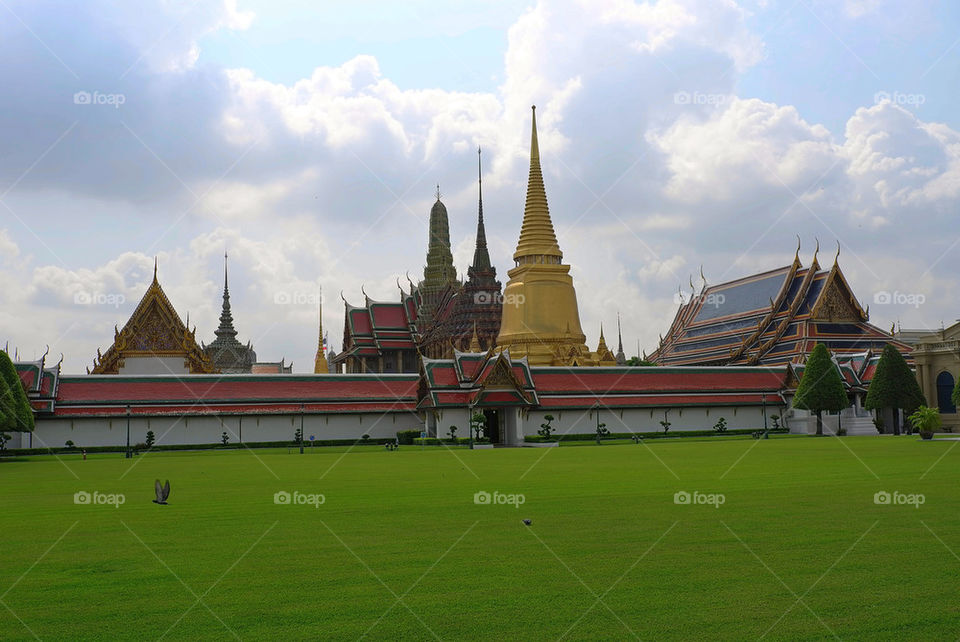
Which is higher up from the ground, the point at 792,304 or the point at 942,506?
the point at 792,304

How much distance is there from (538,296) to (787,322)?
20.2m

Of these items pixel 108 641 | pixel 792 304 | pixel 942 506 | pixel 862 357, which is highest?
pixel 792 304

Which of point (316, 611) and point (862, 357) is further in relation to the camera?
point (862, 357)

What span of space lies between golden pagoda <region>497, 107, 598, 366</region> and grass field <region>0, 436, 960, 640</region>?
47.5 metres

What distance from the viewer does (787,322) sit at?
73312 mm

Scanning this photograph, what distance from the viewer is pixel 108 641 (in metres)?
7.57

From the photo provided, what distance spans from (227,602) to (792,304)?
70342 mm

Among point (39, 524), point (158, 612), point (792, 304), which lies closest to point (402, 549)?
point (158, 612)

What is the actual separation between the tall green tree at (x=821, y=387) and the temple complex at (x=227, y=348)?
259 ft

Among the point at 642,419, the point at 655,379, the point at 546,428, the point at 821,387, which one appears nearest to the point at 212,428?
the point at 546,428

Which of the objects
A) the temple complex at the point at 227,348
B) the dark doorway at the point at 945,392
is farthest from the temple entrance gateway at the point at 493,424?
the temple complex at the point at 227,348

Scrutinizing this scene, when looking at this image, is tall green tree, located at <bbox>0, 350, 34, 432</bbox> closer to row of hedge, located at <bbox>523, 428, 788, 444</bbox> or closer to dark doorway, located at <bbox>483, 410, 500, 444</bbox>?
dark doorway, located at <bbox>483, 410, 500, 444</bbox>

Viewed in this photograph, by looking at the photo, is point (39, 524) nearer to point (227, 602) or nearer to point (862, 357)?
point (227, 602)

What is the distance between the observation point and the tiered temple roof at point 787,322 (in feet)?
236
